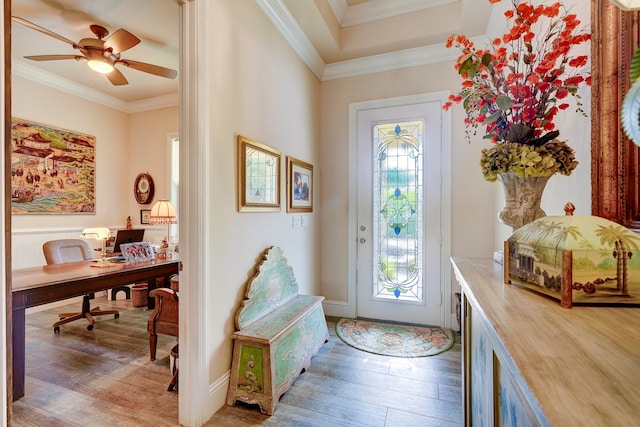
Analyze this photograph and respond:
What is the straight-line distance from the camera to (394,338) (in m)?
2.71

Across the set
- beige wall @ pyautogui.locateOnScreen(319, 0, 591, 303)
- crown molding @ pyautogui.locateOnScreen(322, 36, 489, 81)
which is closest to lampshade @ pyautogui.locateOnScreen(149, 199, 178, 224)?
beige wall @ pyautogui.locateOnScreen(319, 0, 591, 303)

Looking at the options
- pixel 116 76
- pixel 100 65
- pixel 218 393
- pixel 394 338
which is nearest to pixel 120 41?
pixel 100 65

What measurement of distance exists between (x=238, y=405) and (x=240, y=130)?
1816 mm

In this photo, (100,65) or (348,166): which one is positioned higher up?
(100,65)

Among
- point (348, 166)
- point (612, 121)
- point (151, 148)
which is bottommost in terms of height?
point (612, 121)

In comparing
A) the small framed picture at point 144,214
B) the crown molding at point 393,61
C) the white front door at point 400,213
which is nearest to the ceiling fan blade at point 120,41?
the crown molding at point 393,61

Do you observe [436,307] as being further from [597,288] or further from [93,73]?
[93,73]

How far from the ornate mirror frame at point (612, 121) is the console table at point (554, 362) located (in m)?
0.43

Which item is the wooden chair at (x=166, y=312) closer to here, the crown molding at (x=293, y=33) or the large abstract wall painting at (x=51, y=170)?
the crown molding at (x=293, y=33)

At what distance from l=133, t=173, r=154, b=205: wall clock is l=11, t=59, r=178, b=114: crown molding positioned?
110 cm

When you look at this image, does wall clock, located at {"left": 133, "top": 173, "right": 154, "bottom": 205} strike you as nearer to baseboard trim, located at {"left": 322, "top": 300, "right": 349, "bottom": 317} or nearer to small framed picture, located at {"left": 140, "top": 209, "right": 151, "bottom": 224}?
small framed picture, located at {"left": 140, "top": 209, "right": 151, "bottom": 224}

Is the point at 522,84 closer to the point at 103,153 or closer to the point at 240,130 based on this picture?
the point at 240,130

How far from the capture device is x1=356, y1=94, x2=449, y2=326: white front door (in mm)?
2943

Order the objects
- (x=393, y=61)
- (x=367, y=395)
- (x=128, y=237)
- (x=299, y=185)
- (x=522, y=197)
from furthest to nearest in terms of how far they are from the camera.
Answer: (x=128, y=237) < (x=393, y=61) < (x=299, y=185) < (x=367, y=395) < (x=522, y=197)
